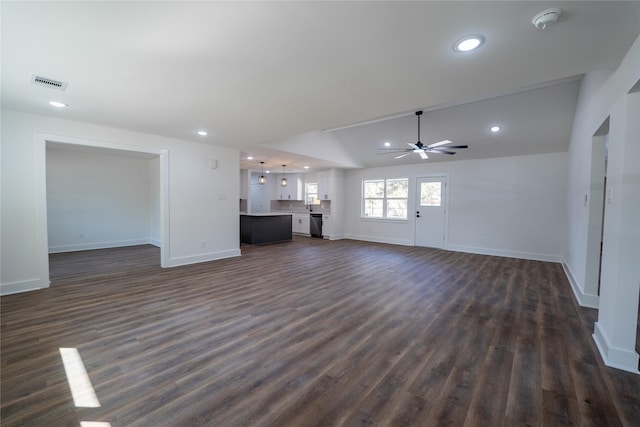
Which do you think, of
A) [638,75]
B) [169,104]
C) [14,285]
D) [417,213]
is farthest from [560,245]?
[14,285]

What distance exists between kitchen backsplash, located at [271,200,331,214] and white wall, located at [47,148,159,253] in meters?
5.17

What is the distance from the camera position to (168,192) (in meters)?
5.00

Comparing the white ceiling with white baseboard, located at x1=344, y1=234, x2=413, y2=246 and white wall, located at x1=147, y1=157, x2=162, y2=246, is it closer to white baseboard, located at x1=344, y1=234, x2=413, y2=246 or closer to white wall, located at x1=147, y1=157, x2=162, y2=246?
white wall, located at x1=147, y1=157, x2=162, y2=246

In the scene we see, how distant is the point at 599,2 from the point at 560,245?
19.5 feet

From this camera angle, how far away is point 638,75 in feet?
6.15

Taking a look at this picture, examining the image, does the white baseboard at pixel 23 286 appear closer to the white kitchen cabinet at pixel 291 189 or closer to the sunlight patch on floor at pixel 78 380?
the sunlight patch on floor at pixel 78 380

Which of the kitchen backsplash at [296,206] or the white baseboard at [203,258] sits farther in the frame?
the kitchen backsplash at [296,206]

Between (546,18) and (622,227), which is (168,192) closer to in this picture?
(546,18)

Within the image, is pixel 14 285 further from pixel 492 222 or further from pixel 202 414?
pixel 492 222

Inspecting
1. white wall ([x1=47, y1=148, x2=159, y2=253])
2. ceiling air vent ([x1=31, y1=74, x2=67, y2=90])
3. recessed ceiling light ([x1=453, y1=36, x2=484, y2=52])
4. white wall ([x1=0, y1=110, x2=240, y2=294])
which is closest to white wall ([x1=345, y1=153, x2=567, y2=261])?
white wall ([x1=0, y1=110, x2=240, y2=294])

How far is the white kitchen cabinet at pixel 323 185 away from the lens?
9155 millimetres

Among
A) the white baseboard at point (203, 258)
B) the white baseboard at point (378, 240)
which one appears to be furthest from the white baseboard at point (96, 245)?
the white baseboard at point (378, 240)

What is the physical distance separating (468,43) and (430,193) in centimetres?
608

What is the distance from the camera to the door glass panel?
24.5ft
